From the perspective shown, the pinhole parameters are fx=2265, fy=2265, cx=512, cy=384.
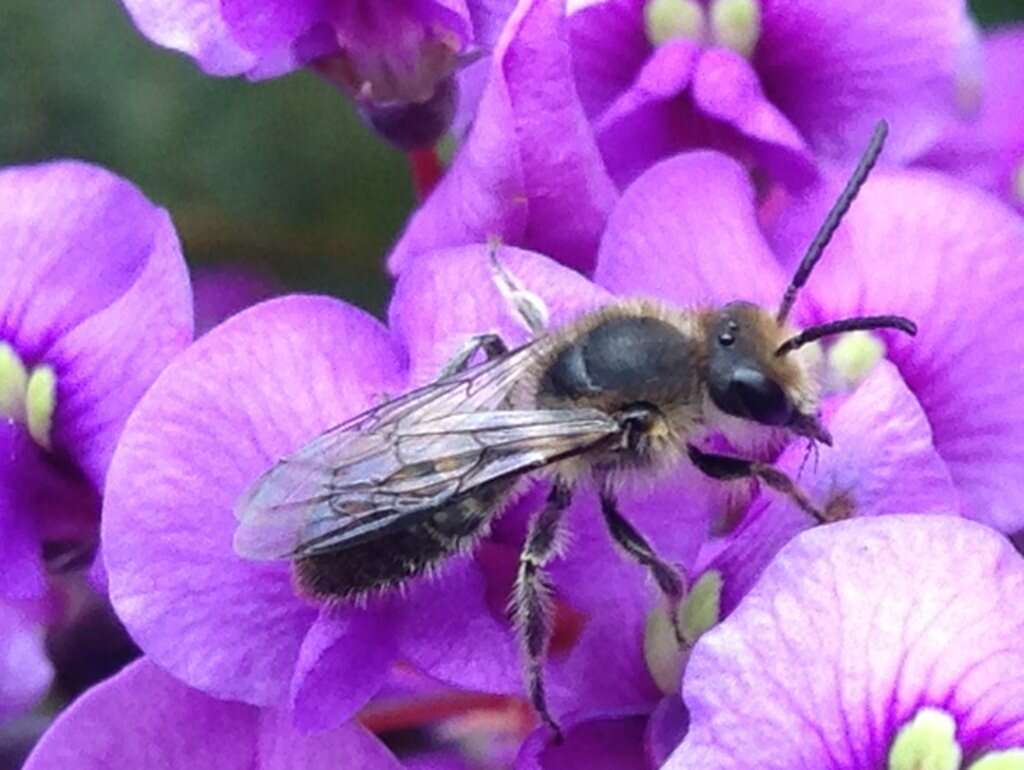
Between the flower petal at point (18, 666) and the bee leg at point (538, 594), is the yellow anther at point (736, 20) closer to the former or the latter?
the bee leg at point (538, 594)

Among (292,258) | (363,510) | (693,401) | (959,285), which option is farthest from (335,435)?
(292,258)

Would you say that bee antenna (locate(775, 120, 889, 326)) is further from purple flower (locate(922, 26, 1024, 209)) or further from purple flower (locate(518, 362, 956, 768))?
purple flower (locate(922, 26, 1024, 209))

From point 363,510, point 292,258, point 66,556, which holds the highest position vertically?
point 363,510

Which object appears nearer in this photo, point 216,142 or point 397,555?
point 397,555

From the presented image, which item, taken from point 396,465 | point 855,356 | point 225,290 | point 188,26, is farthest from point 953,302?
point 225,290

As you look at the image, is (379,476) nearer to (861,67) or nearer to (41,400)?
(41,400)

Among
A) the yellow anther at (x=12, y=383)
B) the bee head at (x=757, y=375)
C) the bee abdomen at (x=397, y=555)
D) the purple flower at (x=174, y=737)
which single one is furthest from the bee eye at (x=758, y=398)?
the yellow anther at (x=12, y=383)

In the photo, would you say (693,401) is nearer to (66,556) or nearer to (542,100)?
(542,100)
